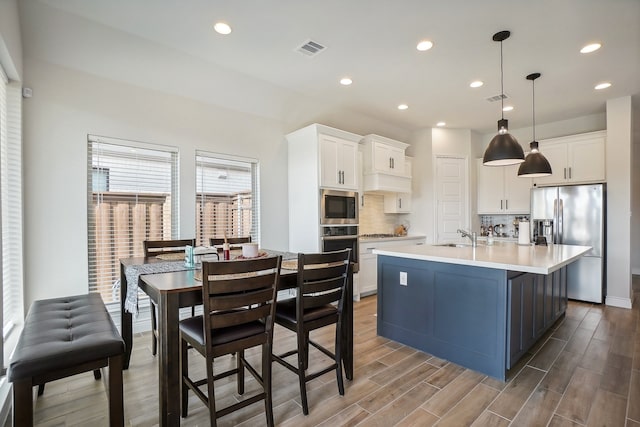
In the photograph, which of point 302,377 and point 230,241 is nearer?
point 302,377

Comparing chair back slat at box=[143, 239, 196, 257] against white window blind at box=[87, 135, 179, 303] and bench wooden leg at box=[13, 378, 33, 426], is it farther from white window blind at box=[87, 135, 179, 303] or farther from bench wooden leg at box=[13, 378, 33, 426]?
bench wooden leg at box=[13, 378, 33, 426]

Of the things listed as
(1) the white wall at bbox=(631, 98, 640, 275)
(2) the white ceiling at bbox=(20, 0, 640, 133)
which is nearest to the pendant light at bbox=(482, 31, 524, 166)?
(2) the white ceiling at bbox=(20, 0, 640, 133)

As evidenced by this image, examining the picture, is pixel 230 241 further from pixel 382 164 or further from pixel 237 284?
pixel 382 164

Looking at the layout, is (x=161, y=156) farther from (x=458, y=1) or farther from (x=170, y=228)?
(x=458, y=1)

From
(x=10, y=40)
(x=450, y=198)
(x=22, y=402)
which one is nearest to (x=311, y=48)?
(x=10, y=40)

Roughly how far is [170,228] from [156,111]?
1.29 metres

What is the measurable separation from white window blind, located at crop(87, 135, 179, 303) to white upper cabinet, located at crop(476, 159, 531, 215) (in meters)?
5.47

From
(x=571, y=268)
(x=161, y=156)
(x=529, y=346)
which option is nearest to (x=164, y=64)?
(x=161, y=156)

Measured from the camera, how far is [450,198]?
594 cm

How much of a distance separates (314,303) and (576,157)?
206 inches

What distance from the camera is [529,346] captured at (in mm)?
2730

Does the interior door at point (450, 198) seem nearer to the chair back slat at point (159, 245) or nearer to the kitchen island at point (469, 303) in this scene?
the kitchen island at point (469, 303)

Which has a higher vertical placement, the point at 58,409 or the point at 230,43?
the point at 230,43

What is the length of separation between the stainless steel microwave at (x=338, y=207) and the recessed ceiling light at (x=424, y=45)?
1988 mm
